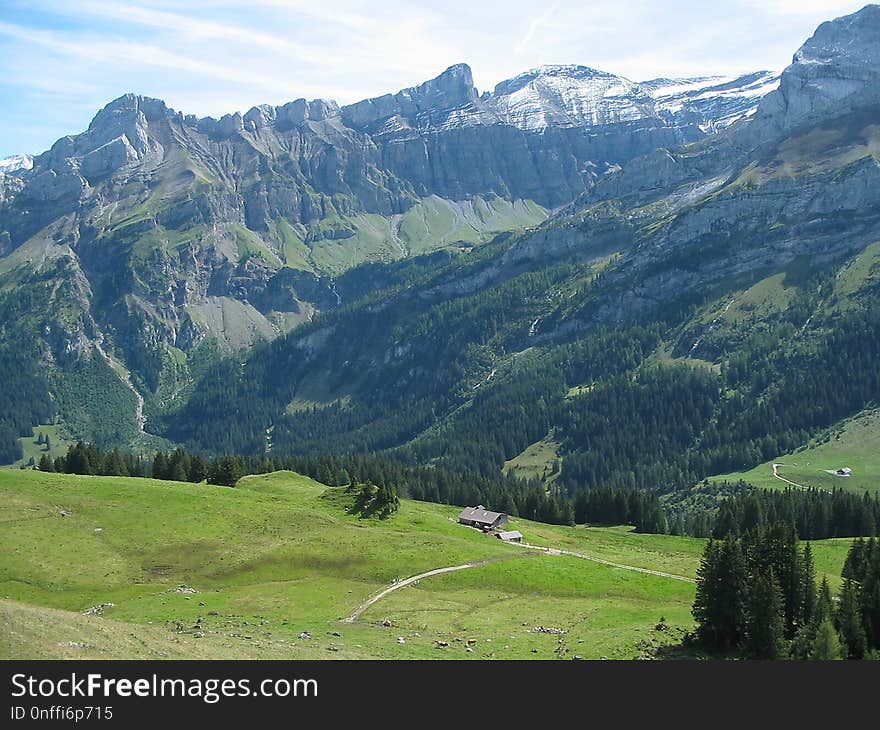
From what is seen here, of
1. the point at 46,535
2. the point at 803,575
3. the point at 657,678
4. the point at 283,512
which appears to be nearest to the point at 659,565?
the point at 803,575

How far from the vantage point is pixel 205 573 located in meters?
91.7

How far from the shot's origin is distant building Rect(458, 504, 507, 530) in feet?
443

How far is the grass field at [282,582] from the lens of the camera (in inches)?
2419

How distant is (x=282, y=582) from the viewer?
91562mm

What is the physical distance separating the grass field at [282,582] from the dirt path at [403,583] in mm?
942

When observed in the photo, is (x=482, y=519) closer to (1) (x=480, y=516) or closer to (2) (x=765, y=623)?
(1) (x=480, y=516)

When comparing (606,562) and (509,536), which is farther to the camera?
(509,536)

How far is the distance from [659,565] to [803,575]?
44222 mm

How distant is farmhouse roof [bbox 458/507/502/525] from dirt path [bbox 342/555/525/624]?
31.3m

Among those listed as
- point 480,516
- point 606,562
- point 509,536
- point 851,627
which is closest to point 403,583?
point 606,562

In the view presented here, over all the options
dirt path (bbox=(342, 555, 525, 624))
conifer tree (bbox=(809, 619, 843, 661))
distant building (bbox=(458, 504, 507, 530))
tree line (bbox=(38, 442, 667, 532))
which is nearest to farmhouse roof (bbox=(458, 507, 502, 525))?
distant building (bbox=(458, 504, 507, 530))

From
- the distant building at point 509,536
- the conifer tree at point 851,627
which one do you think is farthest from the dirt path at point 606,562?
the conifer tree at point 851,627

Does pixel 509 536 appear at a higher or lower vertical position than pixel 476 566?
lower

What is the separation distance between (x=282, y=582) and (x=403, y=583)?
13.7 metres
